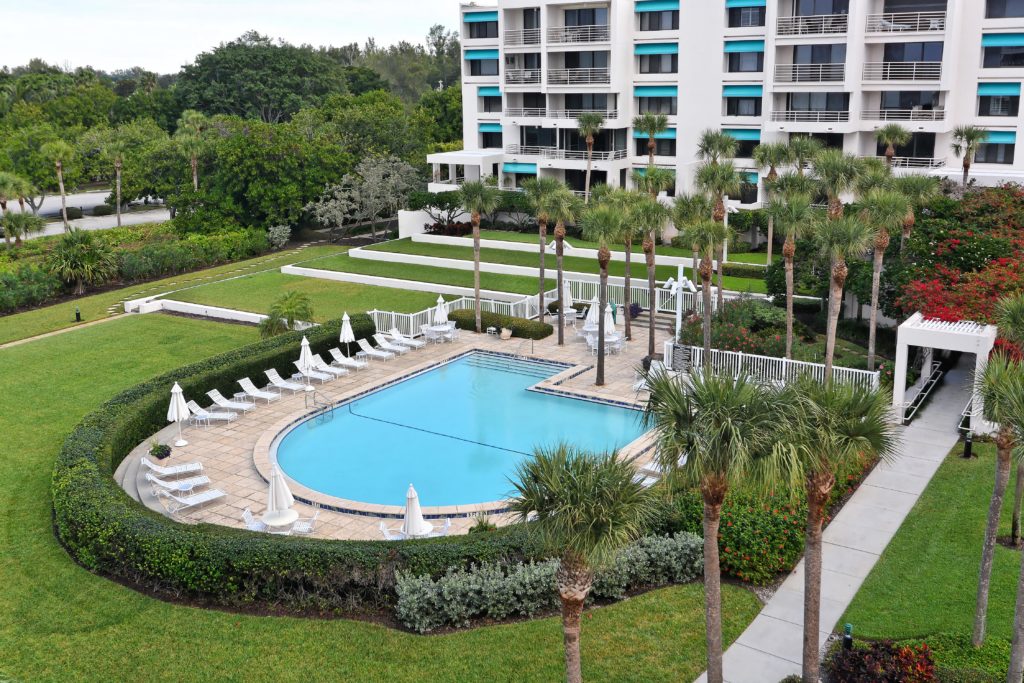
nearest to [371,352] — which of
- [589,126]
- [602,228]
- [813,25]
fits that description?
[602,228]

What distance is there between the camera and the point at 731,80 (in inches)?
1868

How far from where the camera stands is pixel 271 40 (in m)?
101

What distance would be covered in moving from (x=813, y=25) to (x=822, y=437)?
37026 millimetres

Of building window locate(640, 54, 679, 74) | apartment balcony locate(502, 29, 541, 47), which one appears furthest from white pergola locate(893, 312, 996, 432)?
apartment balcony locate(502, 29, 541, 47)

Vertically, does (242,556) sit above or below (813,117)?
below

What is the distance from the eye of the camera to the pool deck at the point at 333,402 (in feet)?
62.2

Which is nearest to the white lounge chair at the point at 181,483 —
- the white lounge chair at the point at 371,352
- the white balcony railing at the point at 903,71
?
the white lounge chair at the point at 371,352

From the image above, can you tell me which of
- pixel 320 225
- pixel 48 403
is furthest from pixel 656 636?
pixel 320 225

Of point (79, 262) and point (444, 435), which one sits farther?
point (79, 262)

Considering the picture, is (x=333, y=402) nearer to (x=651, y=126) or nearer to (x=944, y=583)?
(x=944, y=583)

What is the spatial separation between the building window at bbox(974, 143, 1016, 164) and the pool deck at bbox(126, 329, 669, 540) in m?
21.0

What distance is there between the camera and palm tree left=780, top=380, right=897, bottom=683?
11359 mm

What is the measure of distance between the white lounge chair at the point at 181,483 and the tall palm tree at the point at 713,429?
1198 cm

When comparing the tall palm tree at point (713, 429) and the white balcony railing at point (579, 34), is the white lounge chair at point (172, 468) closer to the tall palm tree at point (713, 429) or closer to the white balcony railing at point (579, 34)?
the tall palm tree at point (713, 429)
